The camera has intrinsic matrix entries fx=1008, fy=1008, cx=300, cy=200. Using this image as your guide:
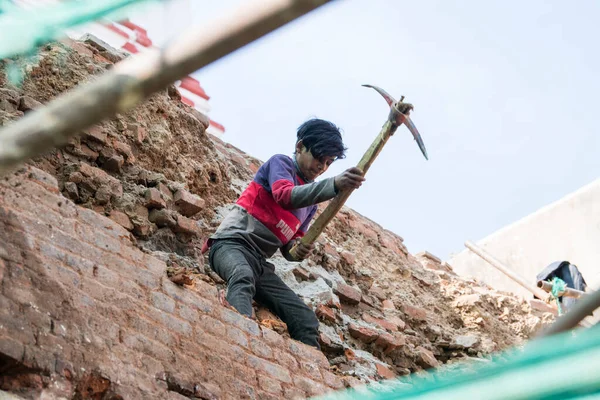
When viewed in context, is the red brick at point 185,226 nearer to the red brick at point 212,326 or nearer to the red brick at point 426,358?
the red brick at point 212,326

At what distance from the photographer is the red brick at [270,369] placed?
4125 millimetres

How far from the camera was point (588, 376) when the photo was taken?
180cm

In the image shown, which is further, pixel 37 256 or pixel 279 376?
pixel 279 376

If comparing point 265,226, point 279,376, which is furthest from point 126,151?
point 279,376

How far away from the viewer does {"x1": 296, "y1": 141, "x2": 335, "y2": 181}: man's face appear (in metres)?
5.27

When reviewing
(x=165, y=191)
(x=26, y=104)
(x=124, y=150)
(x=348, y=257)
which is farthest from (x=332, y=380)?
(x=348, y=257)

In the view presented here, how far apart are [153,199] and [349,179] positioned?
37.2 inches

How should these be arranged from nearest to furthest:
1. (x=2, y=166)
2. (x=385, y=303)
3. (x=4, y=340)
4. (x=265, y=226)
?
(x=2, y=166) → (x=4, y=340) → (x=265, y=226) → (x=385, y=303)

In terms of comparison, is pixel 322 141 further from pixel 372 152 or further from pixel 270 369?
pixel 270 369

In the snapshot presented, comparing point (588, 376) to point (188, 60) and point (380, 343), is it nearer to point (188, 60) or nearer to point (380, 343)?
point (188, 60)

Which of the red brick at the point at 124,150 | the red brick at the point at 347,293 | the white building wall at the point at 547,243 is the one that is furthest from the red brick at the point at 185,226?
the white building wall at the point at 547,243

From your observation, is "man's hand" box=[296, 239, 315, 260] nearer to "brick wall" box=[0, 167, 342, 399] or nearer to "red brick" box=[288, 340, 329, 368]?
"red brick" box=[288, 340, 329, 368]

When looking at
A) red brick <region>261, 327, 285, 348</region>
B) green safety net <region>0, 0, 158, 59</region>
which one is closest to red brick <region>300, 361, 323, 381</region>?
red brick <region>261, 327, 285, 348</region>

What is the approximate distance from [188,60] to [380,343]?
3899mm
